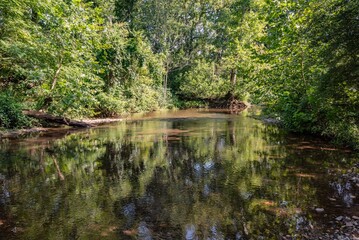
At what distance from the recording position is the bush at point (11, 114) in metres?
12.1

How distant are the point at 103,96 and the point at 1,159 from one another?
11527 millimetres

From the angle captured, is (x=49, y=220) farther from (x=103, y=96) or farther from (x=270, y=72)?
(x=103, y=96)

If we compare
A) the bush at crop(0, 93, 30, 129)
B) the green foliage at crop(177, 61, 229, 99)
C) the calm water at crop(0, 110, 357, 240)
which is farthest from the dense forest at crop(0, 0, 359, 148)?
the calm water at crop(0, 110, 357, 240)

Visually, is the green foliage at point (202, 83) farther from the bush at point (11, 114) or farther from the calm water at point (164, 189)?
the calm water at point (164, 189)

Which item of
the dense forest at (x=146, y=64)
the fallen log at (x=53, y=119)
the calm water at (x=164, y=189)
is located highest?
the dense forest at (x=146, y=64)

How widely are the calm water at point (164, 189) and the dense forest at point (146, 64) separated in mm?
1991

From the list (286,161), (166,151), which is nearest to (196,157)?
(166,151)

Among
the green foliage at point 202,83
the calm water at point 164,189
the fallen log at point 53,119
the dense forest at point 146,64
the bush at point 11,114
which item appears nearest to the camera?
the calm water at point 164,189

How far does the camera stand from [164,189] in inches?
222

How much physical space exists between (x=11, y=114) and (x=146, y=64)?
52.0ft

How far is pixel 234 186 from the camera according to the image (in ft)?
18.8

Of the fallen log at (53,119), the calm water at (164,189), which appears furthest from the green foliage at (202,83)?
the calm water at (164,189)

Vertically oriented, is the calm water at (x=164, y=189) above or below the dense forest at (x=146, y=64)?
below

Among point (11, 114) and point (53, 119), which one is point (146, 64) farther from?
point (11, 114)
